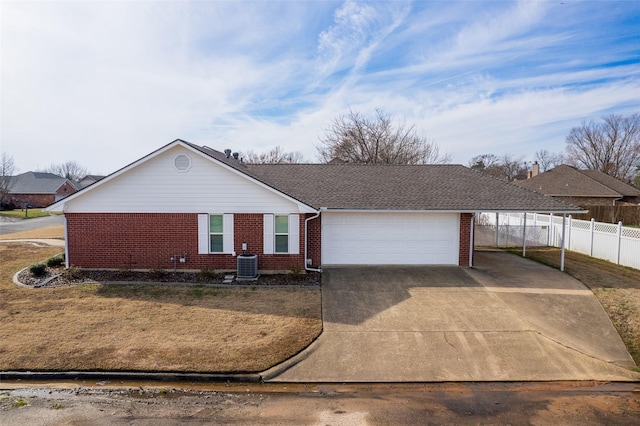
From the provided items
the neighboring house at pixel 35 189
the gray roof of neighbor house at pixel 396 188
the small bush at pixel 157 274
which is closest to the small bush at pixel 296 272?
the gray roof of neighbor house at pixel 396 188

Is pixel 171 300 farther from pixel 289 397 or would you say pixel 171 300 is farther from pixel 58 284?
pixel 289 397

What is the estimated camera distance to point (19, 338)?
816 cm

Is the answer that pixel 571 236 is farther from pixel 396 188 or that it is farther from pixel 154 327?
pixel 154 327

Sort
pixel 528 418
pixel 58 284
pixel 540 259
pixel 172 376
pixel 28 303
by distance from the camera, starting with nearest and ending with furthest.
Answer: pixel 528 418
pixel 172 376
pixel 28 303
pixel 58 284
pixel 540 259

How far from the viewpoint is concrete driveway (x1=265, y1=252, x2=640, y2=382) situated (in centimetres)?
721

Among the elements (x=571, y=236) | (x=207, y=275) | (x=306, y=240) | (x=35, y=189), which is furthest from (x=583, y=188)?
(x=35, y=189)

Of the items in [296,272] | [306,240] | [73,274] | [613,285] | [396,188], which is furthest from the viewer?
[396,188]

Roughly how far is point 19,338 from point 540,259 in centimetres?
1814

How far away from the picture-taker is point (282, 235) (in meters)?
13.5

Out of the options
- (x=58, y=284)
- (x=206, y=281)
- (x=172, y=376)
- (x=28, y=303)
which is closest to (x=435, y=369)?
(x=172, y=376)

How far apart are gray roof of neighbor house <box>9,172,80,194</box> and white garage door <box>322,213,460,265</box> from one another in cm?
6193

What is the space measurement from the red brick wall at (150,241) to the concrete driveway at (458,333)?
3.13 metres

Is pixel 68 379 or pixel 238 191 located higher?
pixel 238 191

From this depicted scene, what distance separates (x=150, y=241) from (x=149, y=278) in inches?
57.3
